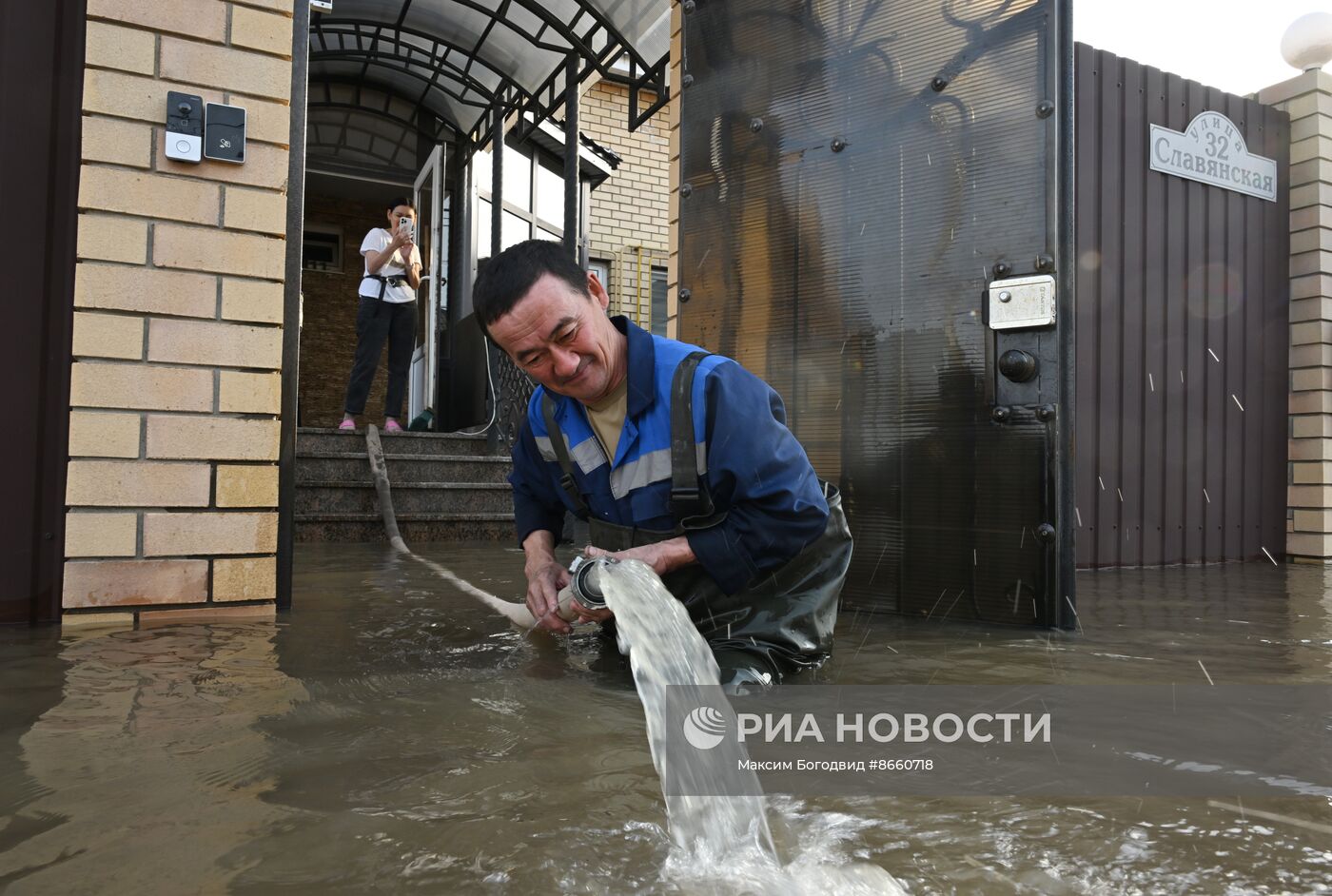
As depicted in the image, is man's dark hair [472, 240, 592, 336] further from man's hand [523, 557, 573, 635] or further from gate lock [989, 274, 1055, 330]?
gate lock [989, 274, 1055, 330]

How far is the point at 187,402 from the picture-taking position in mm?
2836

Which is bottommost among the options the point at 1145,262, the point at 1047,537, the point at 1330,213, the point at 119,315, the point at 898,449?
the point at 1047,537

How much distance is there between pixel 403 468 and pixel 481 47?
4.16 m

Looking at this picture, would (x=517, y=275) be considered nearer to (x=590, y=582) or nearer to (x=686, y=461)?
(x=686, y=461)

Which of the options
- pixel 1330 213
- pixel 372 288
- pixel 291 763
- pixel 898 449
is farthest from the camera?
pixel 372 288

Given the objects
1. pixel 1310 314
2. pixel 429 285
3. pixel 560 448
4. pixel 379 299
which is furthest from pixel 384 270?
pixel 1310 314

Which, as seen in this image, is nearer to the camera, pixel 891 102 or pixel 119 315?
pixel 119 315

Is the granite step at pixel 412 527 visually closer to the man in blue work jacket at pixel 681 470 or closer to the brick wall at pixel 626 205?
the man in blue work jacket at pixel 681 470

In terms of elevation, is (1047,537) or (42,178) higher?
(42,178)

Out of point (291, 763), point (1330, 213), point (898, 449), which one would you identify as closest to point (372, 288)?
point (898, 449)

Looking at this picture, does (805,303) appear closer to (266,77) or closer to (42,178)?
(266,77)

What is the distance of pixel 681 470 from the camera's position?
1991 mm

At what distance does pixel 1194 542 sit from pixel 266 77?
552 centimetres

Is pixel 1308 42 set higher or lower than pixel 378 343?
higher
